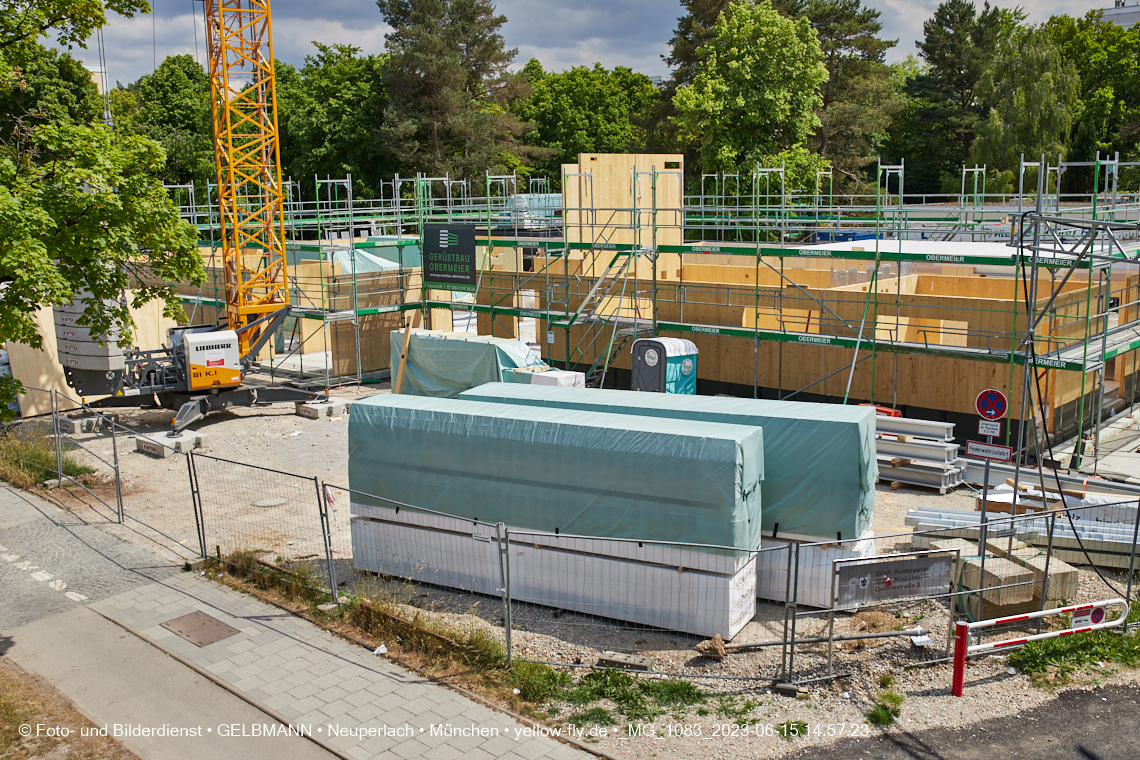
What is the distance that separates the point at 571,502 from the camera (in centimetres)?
886

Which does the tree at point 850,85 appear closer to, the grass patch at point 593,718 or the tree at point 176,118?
the tree at point 176,118

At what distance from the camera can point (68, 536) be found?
1184 cm

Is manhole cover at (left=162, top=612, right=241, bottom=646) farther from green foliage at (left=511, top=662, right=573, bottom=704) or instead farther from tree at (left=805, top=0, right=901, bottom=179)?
tree at (left=805, top=0, right=901, bottom=179)

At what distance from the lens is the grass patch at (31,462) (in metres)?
14.2

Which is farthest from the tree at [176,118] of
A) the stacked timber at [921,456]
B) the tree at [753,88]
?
the stacked timber at [921,456]

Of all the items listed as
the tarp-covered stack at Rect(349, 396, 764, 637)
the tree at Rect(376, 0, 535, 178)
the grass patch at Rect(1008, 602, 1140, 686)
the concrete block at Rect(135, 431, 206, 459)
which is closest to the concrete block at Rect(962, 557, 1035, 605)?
the grass patch at Rect(1008, 602, 1140, 686)

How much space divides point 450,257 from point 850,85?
33.7m

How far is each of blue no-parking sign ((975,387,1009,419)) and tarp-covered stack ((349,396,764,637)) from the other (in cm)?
685

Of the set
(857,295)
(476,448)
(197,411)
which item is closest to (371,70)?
(197,411)

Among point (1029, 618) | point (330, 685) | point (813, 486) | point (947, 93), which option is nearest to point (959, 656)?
point (1029, 618)

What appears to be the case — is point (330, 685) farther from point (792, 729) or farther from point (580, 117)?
point (580, 117)

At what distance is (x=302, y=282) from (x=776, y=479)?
17.2m

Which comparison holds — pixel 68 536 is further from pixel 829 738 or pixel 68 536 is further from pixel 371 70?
pixel 371 70

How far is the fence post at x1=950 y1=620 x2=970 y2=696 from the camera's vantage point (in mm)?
7367
